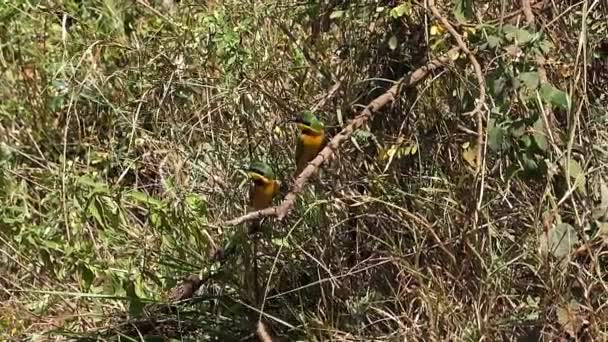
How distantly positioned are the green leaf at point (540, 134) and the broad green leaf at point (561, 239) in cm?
17

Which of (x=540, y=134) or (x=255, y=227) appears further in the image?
(x=255, y=227)

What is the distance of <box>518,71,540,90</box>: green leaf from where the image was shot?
210cm

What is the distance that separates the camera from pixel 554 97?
83.0 inches

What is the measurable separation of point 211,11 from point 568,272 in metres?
1.80

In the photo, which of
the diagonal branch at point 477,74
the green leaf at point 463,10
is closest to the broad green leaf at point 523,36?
the diagonal branch at point 477,74

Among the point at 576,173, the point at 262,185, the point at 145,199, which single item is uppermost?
the point at 576,173

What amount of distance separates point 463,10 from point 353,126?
1.22 ft

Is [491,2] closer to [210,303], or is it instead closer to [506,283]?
[506,283]

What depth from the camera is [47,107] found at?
3.93m

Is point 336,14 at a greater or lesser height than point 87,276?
greater

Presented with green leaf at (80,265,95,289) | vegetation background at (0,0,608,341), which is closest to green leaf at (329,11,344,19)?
vegetation background at (0,0,608,341)

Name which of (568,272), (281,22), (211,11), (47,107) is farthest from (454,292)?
(47,107)

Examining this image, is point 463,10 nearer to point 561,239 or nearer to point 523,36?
point 523,36

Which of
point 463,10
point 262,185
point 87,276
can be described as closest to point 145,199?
point 87,276
